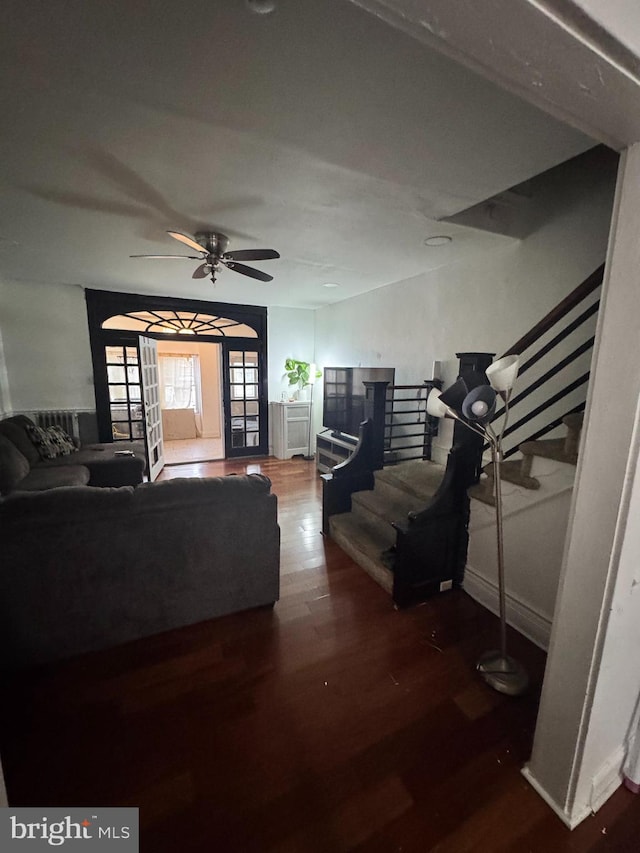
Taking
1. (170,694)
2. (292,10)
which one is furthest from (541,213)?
(170,694)

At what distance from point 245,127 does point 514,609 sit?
9.52 ft

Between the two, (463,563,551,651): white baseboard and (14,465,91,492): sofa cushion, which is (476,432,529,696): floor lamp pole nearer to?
(463,563,551,651): white baseboard

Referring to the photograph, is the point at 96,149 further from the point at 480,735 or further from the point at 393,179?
the point at 480,735

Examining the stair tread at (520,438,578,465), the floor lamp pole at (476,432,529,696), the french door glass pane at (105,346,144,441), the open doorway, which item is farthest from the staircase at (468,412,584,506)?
the open doorway

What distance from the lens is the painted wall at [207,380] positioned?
724 cm

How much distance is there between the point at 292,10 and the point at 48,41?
2.62 feet

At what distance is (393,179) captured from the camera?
1795 millimetres

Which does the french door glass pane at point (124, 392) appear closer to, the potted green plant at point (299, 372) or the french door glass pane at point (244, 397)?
the french door glass pane at point (244, 397)

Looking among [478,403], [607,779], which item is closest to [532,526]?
[478,403]

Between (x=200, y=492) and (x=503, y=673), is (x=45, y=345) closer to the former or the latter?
(x=200, y=492)

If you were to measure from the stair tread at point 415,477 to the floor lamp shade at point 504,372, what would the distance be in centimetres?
139

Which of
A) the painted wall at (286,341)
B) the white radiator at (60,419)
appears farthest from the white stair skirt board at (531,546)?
the white radiator at (60,419)

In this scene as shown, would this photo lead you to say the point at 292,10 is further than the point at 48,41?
No

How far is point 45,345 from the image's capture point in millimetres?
4395
